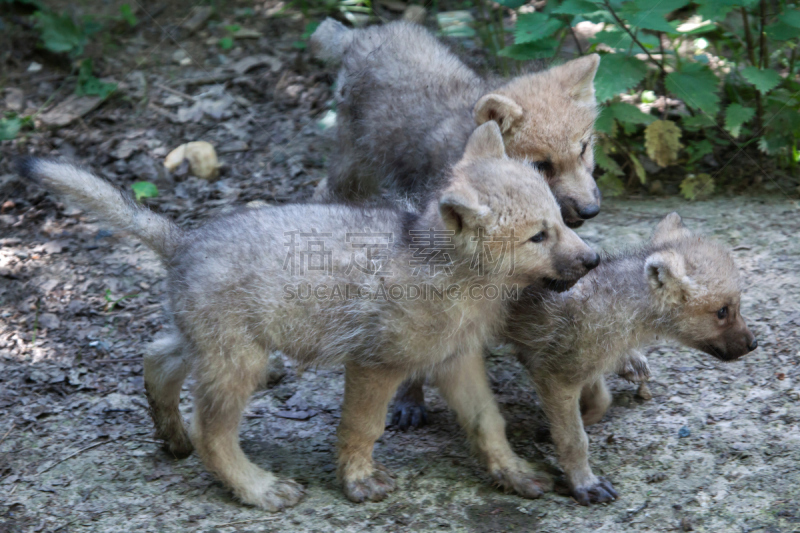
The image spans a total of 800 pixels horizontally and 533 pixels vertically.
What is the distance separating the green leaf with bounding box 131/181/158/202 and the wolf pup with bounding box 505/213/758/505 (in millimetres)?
4022

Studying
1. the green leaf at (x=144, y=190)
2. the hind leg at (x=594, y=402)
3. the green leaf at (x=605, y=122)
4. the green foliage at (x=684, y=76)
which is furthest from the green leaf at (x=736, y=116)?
the green leaf at (x=144, y=190)

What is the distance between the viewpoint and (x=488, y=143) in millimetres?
4180

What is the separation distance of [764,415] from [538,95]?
2.34m

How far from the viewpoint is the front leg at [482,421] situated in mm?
4176

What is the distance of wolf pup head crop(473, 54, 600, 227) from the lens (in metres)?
4.55

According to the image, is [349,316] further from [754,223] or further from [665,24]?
[754,223]

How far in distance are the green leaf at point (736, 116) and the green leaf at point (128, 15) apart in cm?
658

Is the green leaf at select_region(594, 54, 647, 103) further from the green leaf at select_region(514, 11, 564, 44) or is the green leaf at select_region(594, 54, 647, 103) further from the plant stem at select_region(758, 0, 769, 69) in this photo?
the plant stem at select_region(758, 0, 769, 69)

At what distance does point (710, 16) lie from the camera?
222 inches

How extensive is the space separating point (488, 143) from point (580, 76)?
1.16m

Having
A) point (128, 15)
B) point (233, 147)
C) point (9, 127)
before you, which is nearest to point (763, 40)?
point (233, 147)

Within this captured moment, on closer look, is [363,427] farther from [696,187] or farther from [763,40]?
[763,40]

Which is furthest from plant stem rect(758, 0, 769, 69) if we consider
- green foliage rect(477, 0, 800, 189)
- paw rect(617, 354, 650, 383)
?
paw rect(617, 354, 650, 383)

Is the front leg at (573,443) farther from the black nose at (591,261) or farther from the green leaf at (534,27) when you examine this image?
the green leaf at (534,27)
